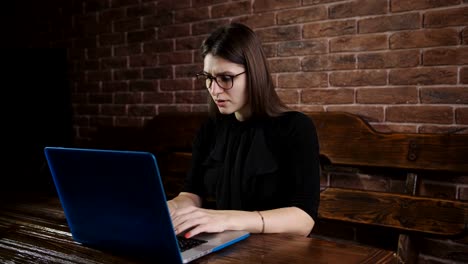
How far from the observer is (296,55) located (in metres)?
2.45

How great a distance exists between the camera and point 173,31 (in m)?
3.00

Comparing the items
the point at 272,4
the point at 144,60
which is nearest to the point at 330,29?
the point at 272,4

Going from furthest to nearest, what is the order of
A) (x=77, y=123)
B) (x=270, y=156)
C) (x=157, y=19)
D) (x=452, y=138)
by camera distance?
1. (x=77, y=123)
2. (x=157, y=19)
3. (x=452, y=138)
4. (x=270, y=156)

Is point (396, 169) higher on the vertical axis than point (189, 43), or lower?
lower

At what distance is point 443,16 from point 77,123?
272 cm

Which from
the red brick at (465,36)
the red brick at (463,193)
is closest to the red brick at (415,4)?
the red brick at (465,36)

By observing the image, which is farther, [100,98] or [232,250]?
[100,98]

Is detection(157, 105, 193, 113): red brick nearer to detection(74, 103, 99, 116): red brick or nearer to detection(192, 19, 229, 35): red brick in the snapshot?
detection(192, 19, 229, 35): red brick

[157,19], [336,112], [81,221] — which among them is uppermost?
[157,19]

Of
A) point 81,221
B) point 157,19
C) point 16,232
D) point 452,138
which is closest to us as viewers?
point 81,221

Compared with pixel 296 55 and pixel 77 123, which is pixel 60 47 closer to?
pixel 77 123

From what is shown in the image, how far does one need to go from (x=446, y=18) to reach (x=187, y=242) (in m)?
1.52

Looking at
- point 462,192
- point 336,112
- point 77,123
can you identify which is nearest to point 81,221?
point 336,112

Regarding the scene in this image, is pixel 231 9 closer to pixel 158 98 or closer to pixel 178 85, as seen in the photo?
pixel 178 85
